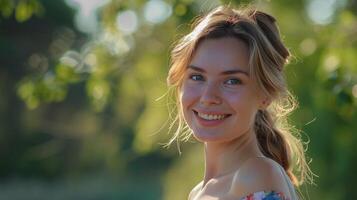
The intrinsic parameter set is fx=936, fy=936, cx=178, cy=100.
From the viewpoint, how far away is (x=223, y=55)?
82.9 inches

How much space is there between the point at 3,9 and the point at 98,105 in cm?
92

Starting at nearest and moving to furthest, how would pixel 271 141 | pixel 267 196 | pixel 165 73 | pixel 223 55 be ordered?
pixel 267 196 → pixel 223 55 → pixel 271 141 → pixel 165 73

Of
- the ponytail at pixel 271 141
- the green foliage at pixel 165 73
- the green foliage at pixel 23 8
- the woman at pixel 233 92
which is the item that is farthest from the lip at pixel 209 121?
the green foliage at pixel 23 8

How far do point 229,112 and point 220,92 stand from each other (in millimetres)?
53

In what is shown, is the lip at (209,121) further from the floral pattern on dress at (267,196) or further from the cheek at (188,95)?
the floral pattern on dress at (267,196)

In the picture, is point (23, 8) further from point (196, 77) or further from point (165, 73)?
point (196, 77)

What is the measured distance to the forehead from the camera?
2.10m

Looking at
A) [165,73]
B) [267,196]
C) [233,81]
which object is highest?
[165,73]

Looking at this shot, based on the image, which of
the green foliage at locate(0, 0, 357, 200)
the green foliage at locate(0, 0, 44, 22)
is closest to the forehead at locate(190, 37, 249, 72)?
the green foliage at locate(0, 0, 357, 200)

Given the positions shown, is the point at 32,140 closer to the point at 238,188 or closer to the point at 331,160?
the point at 331,160

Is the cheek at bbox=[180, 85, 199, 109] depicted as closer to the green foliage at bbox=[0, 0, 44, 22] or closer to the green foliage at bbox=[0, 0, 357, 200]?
the green foliage at bbox=[0, 0, 357, 200]

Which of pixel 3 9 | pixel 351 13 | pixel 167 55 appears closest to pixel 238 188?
pixel 3 9

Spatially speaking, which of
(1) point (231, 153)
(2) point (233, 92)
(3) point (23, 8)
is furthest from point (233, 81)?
(3) point (23, 8)

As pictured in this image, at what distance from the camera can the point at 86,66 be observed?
4340 mm
